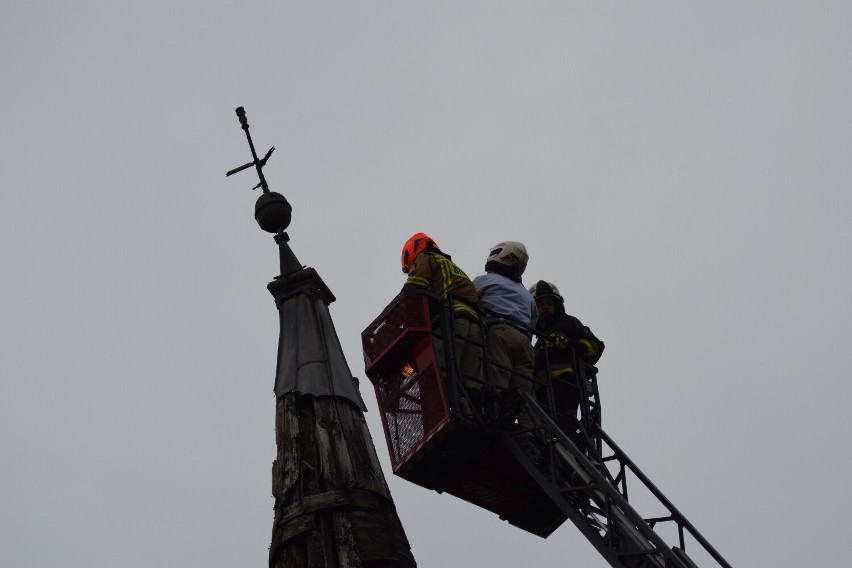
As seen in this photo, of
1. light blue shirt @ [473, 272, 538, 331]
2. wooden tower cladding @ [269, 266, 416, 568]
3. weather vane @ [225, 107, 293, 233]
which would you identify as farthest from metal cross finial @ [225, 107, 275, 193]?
light blue shirt @ [473, 272, 538, 331]

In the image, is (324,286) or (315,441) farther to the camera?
(324,286)

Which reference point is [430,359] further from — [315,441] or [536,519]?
[315,441]

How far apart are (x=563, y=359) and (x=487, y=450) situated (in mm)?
1695

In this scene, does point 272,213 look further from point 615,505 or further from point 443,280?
point 615,505

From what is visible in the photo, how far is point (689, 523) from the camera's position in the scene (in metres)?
11.7

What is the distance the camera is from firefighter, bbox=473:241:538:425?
41.3ft

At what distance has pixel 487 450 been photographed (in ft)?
40.8

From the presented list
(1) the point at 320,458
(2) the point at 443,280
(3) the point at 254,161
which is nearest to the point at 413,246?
(2) the point at 443,280

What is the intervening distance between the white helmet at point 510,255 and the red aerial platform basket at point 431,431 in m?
1.25

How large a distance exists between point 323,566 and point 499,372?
15.9 feet

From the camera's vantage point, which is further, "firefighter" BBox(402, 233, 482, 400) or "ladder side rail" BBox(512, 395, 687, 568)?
"firefighter" BBox(402, 233, 482, 400)

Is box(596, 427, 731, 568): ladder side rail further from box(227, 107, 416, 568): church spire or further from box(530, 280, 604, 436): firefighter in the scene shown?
box(227, 107, 416, 568): church spire

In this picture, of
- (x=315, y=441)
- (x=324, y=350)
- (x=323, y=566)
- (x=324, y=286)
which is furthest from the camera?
(x=324, y=286)

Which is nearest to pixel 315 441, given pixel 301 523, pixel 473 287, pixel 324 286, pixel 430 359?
pixel 301 523
